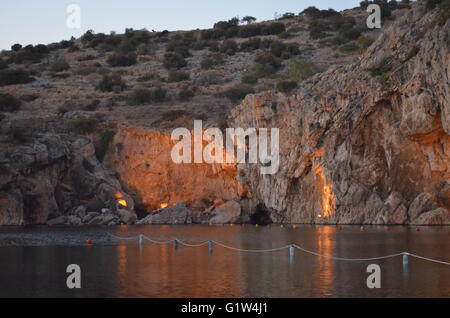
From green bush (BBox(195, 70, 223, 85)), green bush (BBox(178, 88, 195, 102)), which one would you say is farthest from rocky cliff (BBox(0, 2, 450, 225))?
green bush (BBox(195, 70, 223, 85))

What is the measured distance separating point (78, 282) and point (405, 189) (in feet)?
114

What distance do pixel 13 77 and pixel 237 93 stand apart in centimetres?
3135

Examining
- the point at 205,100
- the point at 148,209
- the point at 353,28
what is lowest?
the point at 148,209

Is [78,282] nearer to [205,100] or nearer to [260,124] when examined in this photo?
[260,124]

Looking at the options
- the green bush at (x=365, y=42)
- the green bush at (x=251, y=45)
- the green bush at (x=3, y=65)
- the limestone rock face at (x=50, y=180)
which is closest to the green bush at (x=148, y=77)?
the green bush at (x=251, y=45)

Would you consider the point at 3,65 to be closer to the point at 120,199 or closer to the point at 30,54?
the point at 30,54

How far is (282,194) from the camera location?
56.3 meters

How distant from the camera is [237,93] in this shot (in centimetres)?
7412

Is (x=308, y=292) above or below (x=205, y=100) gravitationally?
below

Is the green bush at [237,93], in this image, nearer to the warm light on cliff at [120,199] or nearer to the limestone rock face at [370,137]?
the limestone rock face at [370,137]

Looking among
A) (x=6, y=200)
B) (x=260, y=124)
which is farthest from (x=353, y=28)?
(x=6, y=200)

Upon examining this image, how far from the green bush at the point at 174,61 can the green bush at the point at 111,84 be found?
12142 millimetres

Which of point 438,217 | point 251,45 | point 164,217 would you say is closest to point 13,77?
point 164,217
